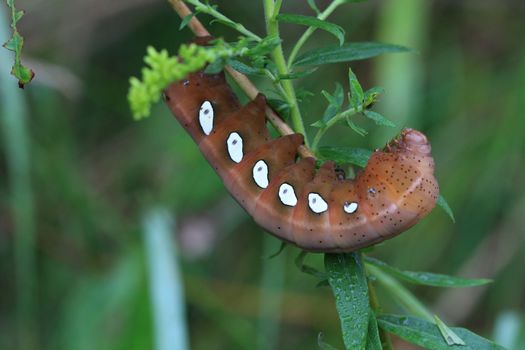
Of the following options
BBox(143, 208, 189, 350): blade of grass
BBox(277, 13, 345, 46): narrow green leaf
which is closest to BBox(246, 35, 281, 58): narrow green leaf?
BBox(277, 13, 345, 46): narrow green leaf

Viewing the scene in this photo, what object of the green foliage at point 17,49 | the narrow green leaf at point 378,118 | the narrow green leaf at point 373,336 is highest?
the green foliage at point 17,49

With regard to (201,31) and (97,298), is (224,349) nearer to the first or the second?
(97,298)

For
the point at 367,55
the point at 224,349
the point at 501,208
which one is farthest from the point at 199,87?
the point at 501,208

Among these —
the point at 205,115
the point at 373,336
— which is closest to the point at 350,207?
the point at 373,336

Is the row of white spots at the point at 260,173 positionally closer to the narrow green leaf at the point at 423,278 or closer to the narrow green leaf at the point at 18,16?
the narrow green leaf at the point at 423,278

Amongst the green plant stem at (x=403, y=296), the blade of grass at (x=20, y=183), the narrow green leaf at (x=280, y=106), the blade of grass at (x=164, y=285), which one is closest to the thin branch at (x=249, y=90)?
the narrow green leaf at (x=280, y=106)
